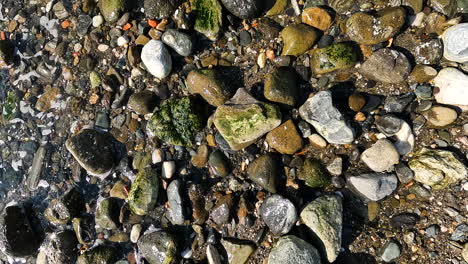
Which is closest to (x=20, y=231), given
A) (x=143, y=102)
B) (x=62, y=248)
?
(x=62, y=248)

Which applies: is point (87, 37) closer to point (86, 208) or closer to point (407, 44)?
point (86, 208)

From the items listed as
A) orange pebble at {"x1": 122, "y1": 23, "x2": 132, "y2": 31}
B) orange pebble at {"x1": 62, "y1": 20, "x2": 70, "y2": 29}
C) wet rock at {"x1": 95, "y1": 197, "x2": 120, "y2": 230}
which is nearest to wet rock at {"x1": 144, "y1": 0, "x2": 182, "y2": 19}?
orange pebble at {"x1": 122, "y1": 23, "x2": 132, "y2": 31}

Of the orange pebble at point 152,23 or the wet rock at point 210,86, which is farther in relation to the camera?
the orange pebble at point 152,23

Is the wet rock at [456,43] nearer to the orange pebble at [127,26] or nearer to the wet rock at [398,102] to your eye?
the wet rock at [398,102]

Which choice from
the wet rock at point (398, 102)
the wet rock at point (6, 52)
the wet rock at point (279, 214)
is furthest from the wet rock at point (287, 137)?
the wet rock at point (6, 52)

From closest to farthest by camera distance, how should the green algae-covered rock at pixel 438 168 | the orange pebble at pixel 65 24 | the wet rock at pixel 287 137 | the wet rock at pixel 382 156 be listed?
the green algae-covered rock at pixel 438 168 < the wet rock at pixel 382 156 < the wet rock at pixel 287 137 < the orange pebble at pixel 65 24

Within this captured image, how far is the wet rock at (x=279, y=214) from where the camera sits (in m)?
3.36

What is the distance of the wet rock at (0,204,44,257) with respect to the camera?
379 centimetres

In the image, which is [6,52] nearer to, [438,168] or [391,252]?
[391,252]

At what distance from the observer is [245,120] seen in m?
3.52

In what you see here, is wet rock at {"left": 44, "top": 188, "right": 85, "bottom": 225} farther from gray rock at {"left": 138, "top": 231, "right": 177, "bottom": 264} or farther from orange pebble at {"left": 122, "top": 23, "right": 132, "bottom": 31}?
orange pebble at {"left": 122, "top": 23, "right": 132, "bottom": 31}

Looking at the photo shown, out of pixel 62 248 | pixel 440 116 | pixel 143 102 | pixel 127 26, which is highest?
pixel 127 26

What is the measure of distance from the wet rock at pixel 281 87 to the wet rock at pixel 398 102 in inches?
32.1

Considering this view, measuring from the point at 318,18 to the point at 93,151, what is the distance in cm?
243
